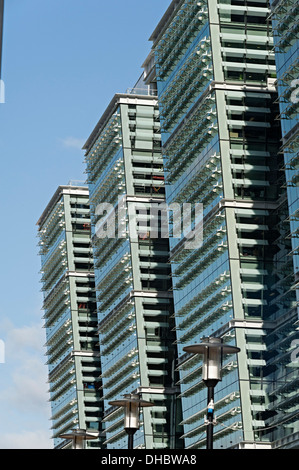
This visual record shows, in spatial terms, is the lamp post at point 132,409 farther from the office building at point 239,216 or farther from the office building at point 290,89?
the office building at point 239,216

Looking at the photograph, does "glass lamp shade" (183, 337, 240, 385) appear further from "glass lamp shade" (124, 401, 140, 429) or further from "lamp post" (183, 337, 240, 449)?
"glass lamp shade" (124, 401, 140, 429)

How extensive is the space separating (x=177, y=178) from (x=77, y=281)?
170ft

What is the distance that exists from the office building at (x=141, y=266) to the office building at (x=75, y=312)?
2490cm

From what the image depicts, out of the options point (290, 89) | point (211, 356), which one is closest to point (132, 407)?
point (211, 356)

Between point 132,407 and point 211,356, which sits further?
point 132,407

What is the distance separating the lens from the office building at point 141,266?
121 meters

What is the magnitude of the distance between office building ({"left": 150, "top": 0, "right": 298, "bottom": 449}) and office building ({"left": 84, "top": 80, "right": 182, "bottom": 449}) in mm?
17255

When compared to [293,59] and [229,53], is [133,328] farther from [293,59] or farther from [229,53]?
[293,59]

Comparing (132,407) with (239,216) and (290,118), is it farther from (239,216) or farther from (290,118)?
(239,216)

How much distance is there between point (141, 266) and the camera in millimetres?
122375

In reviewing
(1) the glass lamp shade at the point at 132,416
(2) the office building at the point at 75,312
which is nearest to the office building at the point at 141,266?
(2) the office building at the point at 75,312

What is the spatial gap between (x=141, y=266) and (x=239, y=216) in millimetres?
29031

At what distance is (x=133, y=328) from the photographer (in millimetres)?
122375

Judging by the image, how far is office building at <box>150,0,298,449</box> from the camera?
9094 centimetres
